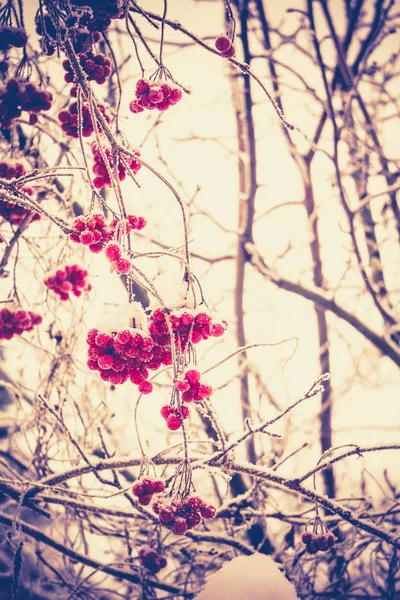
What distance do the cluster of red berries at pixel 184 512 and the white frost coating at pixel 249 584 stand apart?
403 millimetres

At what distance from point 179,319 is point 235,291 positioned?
313cm

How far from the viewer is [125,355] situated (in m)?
1.25

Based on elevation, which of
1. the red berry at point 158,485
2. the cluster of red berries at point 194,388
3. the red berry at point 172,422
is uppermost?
the cluster of red berries at point 194,388

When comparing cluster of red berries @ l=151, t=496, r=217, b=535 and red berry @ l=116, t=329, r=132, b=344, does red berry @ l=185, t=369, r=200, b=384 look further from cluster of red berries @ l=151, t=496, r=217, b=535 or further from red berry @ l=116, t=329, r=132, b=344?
cluster of red berries @ l=151, t=496, r=217, b=535

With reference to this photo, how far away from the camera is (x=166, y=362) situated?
1.38m

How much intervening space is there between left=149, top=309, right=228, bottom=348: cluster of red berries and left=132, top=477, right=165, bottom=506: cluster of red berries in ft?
2.43

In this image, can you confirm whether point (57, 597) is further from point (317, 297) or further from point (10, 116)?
point (10, 116)

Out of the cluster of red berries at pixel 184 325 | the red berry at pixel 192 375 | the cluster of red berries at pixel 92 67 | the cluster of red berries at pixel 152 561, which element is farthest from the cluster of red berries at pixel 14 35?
the cluster of red berries at pixel 152 561

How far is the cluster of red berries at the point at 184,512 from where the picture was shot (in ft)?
5.04

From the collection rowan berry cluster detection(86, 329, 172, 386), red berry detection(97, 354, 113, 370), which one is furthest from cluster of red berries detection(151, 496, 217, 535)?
red berry detection(97, 354, 113, 370)

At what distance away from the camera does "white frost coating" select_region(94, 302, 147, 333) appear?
1283 millimetres

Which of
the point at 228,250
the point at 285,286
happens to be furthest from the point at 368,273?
the point at 228,250

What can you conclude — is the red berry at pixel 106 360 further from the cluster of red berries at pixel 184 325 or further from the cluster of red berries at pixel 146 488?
the cluster of red berries at pixel 146 488

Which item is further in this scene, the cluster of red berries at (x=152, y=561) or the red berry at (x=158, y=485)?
the cluster of red berries at (x=152, y=561)
